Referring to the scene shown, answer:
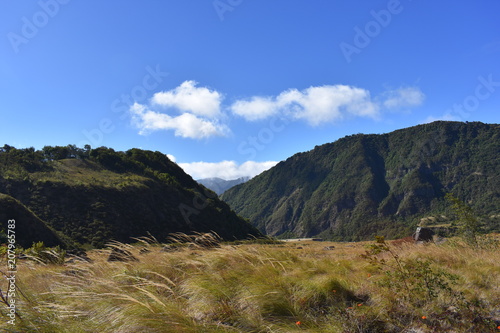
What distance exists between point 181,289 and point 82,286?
1635 mm

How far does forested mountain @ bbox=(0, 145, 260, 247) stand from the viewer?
39094 mm

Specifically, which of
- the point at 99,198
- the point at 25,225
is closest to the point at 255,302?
the point at 25,225

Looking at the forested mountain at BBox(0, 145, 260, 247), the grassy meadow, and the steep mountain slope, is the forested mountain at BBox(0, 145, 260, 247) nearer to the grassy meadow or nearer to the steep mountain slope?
the steep mountain slope

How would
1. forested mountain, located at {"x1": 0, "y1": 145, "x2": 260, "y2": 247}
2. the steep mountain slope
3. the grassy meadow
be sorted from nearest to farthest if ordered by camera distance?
the grassy meadow
the steep mountain slope
forested mountain, located at {"x1": 0, "y1": 145, "x2": 260, "y2": 247}

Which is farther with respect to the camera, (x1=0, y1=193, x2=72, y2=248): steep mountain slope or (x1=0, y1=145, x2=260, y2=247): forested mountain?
(x1=0, y1=145, x2=260, y2=247): forested mountain

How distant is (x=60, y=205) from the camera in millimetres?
41219

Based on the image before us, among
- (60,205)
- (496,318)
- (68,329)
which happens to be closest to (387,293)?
(496,318)

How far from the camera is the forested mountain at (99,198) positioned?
39.1 meters

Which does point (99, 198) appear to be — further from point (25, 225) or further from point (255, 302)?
point (255, 302)

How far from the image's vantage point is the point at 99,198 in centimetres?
4634

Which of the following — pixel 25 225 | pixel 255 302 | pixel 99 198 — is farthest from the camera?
pixel 99 198

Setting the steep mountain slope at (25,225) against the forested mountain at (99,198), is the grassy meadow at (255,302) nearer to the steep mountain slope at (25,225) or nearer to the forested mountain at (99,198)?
the forested mountain at (99,198)

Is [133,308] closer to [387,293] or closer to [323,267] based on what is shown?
[387,293]

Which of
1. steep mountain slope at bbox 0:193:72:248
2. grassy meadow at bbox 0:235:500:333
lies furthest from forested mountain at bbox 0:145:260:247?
grassy meadow at bbox 0:235:500:333
